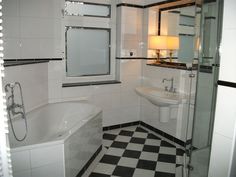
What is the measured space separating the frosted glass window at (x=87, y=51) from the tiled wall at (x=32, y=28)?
247 millimetres

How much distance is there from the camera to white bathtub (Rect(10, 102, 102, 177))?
174 cm

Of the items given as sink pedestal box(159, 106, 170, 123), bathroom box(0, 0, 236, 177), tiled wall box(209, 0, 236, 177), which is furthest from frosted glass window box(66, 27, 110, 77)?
tiled wall box(209, 0, 236, 177)

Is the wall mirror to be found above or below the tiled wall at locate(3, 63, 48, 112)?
above

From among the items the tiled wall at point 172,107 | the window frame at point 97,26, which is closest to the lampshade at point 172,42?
the tiled wall at point 172,107

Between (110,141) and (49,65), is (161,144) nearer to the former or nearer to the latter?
(110,141)

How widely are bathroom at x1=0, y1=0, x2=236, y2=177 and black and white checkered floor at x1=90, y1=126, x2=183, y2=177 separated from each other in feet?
0.05

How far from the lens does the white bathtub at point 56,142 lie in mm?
1741

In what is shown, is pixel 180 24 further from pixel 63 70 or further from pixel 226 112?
pixel 226 112

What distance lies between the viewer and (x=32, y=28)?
2881 millimetres

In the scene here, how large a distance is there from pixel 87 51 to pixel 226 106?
2567mm

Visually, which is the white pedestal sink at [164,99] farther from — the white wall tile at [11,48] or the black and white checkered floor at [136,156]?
the white wall tile at [11,48]

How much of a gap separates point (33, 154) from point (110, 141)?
159cm

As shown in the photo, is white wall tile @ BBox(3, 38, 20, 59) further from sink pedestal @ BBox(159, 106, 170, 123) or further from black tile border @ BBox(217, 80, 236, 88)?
black tile border @ BBox(217, 80, 236, 88)

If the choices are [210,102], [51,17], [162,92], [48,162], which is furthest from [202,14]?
[51,17]
